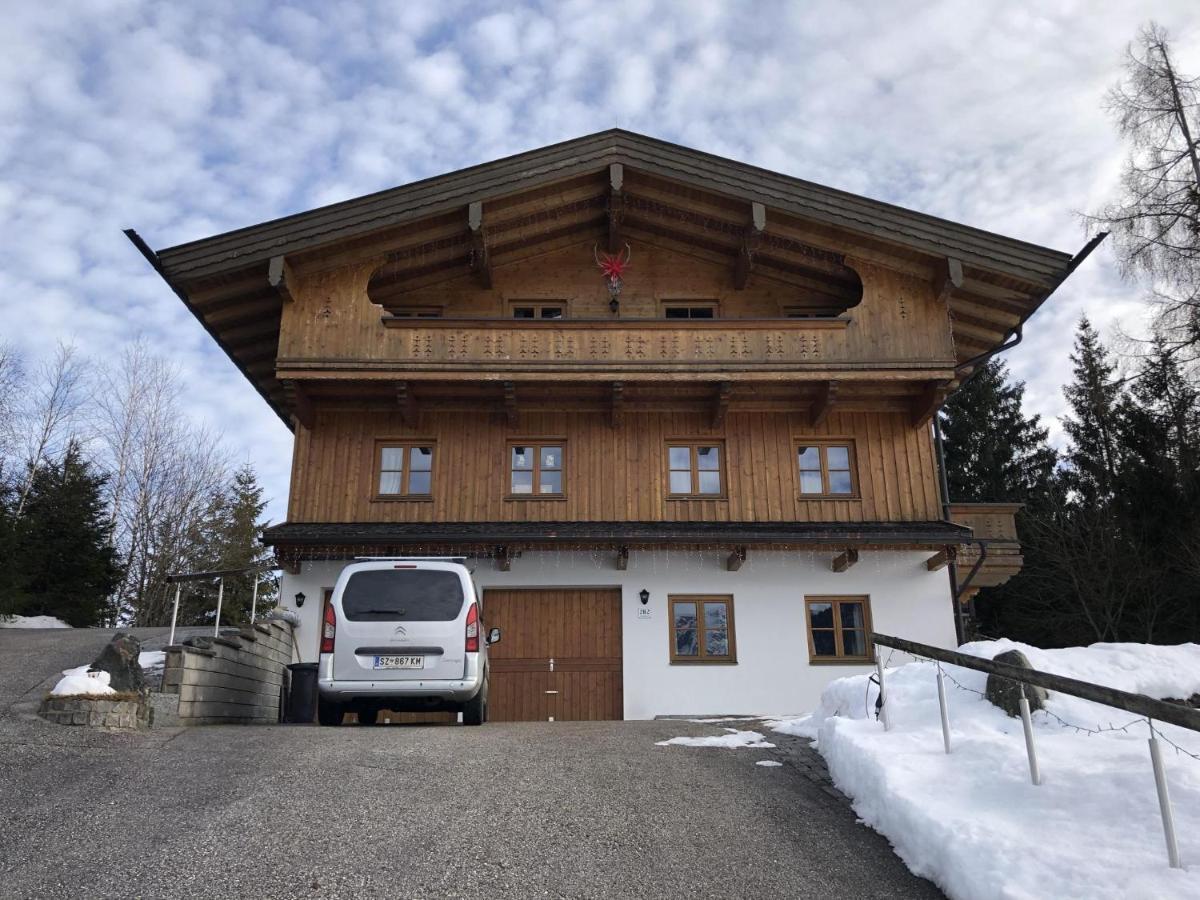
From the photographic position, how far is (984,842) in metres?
4.98

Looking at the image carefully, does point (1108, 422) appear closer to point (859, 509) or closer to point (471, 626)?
point (859, 509)

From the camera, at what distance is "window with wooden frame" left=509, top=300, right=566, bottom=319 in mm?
18469

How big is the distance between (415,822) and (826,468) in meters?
13.0

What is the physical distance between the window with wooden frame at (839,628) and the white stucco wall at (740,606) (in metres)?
0.17

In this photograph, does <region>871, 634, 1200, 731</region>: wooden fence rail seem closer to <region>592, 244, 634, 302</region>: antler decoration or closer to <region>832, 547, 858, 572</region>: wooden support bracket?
<region>832, 547, 858, 572</region>: wooden support bracket

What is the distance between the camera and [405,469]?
17062mm

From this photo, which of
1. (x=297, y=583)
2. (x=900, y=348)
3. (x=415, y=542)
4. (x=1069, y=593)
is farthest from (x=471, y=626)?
(x=1069, y=593)

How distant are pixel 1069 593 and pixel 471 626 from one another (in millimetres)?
27409

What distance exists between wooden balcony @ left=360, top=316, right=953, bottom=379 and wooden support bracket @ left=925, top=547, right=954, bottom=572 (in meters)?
3.24

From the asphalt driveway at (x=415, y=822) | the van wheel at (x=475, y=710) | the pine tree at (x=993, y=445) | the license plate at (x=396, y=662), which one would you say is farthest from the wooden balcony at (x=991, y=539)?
the pine tree at (x=993, y=445)

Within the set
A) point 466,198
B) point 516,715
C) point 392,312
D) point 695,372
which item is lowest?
point 516,715

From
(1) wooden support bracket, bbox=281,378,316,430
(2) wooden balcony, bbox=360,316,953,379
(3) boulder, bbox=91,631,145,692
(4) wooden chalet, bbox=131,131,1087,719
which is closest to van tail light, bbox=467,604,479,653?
(3) boulder, bbox=91,631,145,692

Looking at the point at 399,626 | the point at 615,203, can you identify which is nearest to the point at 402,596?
the point at 399,626

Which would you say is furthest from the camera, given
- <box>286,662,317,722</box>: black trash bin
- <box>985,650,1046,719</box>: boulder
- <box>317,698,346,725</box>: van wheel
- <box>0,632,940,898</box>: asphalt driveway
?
<box>286,662,317,722</box>: black trash bin
